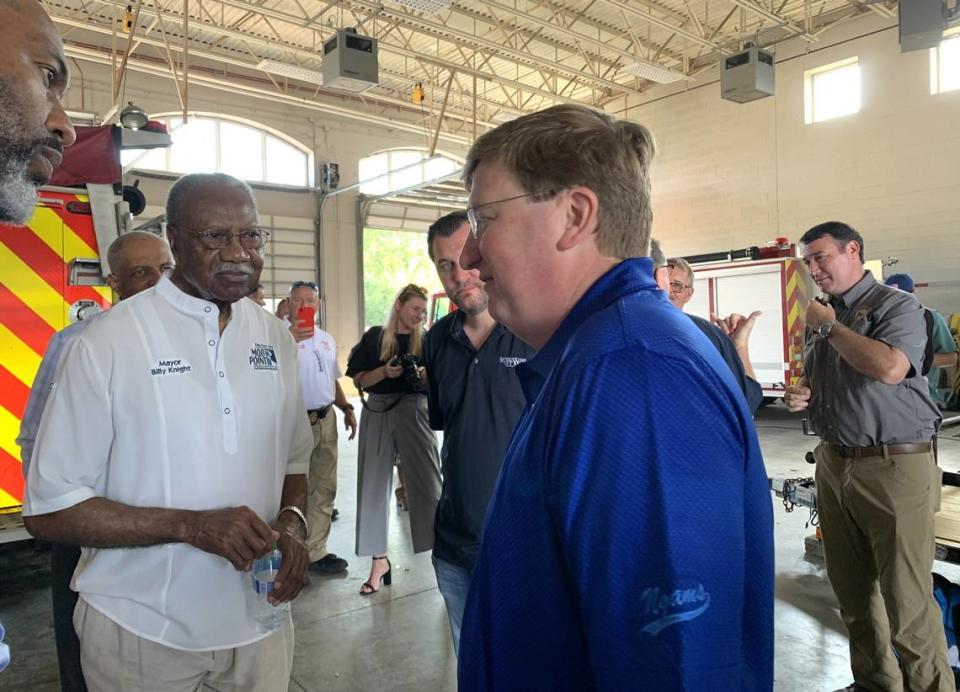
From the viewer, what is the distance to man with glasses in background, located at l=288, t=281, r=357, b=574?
5.10 meters

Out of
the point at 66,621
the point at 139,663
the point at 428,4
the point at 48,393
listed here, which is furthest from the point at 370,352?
the point at 428,4

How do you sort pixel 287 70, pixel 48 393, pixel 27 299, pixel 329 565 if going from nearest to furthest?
pixel 48 393 < pixel 27 299 < pixel 329 565 < pixel 287 70

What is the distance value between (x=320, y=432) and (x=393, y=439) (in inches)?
32.0

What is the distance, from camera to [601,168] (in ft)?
3.57

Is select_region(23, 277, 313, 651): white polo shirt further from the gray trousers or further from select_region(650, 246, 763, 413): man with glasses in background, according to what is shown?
the gray trousers

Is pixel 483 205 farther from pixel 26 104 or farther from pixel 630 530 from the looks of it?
pixel 26 104

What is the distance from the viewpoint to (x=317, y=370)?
527 cm

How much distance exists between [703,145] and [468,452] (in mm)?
14706

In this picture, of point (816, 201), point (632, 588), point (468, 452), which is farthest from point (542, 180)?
point (816, 201)

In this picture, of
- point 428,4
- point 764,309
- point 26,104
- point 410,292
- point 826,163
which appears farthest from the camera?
point 826,163

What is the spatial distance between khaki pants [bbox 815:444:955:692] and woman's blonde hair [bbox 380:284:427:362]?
9.11ft

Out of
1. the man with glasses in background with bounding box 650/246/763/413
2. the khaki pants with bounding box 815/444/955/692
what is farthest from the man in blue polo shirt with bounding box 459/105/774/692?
the khaki pants with bounding box 815/444/955/692

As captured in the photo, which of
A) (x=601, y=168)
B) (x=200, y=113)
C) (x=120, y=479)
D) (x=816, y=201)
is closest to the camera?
(x=601, y=168)

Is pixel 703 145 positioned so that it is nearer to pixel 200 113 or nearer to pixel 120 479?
pixel 200 113
